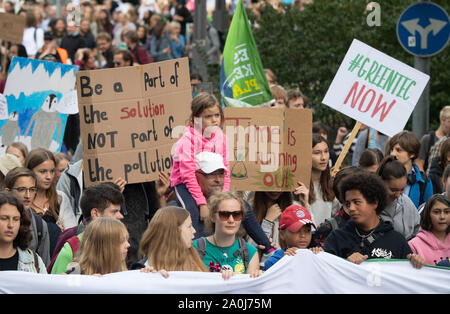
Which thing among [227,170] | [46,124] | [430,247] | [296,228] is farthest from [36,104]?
[430,247]

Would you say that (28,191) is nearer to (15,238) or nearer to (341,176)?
(15,238)

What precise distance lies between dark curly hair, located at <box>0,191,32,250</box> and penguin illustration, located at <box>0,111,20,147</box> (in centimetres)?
438

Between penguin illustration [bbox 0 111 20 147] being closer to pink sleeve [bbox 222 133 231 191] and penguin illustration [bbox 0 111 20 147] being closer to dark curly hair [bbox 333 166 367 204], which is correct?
pink sleeve [bbox 222 133 231 191]

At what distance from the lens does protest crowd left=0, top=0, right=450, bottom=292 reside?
6.09 m

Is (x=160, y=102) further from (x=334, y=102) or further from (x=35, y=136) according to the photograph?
(x=35, y=136)

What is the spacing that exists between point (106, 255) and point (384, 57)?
166 inches

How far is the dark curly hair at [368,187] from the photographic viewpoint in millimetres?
6492

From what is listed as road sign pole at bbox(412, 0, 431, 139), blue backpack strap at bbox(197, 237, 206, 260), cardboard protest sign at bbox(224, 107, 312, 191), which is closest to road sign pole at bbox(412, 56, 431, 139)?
road sign pole at bbox(412, 0, 431, 139)

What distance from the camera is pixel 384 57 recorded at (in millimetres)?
9195

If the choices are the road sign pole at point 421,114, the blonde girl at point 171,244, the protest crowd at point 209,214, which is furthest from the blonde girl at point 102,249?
the road sign pole at point 421,114

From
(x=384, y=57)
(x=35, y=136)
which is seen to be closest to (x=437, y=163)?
(x=384, y=57)

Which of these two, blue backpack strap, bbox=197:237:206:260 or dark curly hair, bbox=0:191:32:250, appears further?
blue backpack strap, bbox=197:237:206:260

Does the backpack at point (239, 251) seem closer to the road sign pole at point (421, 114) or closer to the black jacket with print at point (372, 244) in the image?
the black jacket with print at point (372, 244)

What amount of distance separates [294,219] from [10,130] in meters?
4.90
